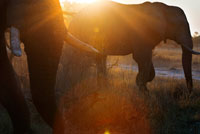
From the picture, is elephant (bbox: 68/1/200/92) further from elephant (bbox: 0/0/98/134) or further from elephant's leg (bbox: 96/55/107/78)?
elephant (bbox: 0/0/98/134)

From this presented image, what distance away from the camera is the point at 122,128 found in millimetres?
4082

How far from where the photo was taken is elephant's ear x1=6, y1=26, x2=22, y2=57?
6.59 ft

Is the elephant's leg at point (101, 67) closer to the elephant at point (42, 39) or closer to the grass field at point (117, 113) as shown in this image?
the grass field at point (117, 113)

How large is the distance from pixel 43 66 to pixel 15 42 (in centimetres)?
52

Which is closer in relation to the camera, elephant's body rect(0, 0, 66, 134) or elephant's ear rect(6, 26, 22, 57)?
elephant's ear rect(6, 26, 22, 57)

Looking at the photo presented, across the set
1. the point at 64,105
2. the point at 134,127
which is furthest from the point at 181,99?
the point at 64,105

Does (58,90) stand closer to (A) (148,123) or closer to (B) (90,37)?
(B) (90,37)

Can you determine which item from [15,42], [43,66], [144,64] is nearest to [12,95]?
[43,66]

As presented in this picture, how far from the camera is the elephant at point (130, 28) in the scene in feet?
20.5

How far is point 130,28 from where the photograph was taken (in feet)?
20.7

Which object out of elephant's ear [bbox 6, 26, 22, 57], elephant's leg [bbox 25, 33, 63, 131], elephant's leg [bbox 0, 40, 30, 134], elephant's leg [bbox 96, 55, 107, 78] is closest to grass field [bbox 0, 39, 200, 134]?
elephant's leg [bbox 0, 40, 30, 134]

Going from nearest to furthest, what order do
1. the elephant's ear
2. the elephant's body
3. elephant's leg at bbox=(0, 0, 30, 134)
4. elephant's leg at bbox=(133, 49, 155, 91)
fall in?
the elephant's ear, the elephant's body, elephant's leg at bbox=(0, 0, 30, 134), elephant's leg at bbox=(133, 49, 155, 91)

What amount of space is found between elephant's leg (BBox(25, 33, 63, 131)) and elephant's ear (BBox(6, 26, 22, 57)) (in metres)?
0.27

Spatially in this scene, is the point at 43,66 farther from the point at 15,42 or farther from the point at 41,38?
the point at 15,42
